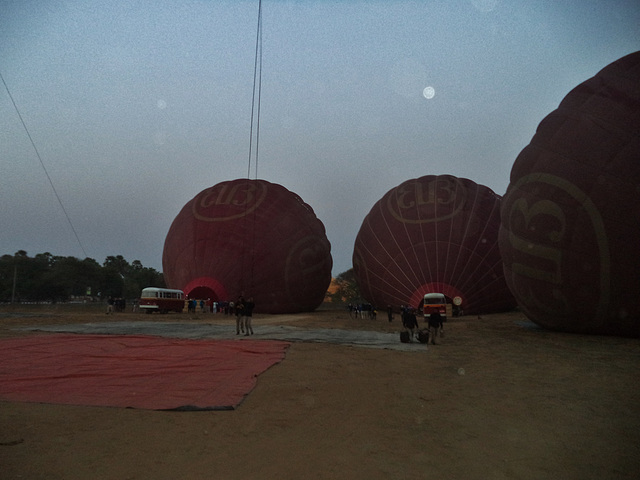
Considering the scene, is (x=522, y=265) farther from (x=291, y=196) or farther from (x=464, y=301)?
(x=291, y=196)

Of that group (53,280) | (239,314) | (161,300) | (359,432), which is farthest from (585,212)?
(53,280)

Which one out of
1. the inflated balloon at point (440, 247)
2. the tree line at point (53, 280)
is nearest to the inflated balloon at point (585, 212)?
the inflated balloon at point (440, 247)

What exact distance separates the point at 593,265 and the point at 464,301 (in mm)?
10707

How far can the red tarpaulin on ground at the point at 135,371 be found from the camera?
15.4 ft

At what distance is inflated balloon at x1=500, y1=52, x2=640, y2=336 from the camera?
11.0 meters

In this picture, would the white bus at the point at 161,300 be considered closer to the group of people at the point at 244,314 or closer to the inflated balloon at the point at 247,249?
the inflated balloon at the point at 247,249

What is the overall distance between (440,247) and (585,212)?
10.4m

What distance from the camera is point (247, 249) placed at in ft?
80.6

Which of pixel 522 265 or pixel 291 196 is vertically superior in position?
pixel 291 196

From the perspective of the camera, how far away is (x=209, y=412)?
424 centimetres

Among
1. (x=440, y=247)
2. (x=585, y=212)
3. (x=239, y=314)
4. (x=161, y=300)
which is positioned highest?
(x=440, y=247)

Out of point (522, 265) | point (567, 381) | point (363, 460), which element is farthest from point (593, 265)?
point (363, 460)

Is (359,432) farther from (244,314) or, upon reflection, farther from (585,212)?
(585,212)

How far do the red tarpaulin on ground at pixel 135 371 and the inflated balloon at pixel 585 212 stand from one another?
8.99m
